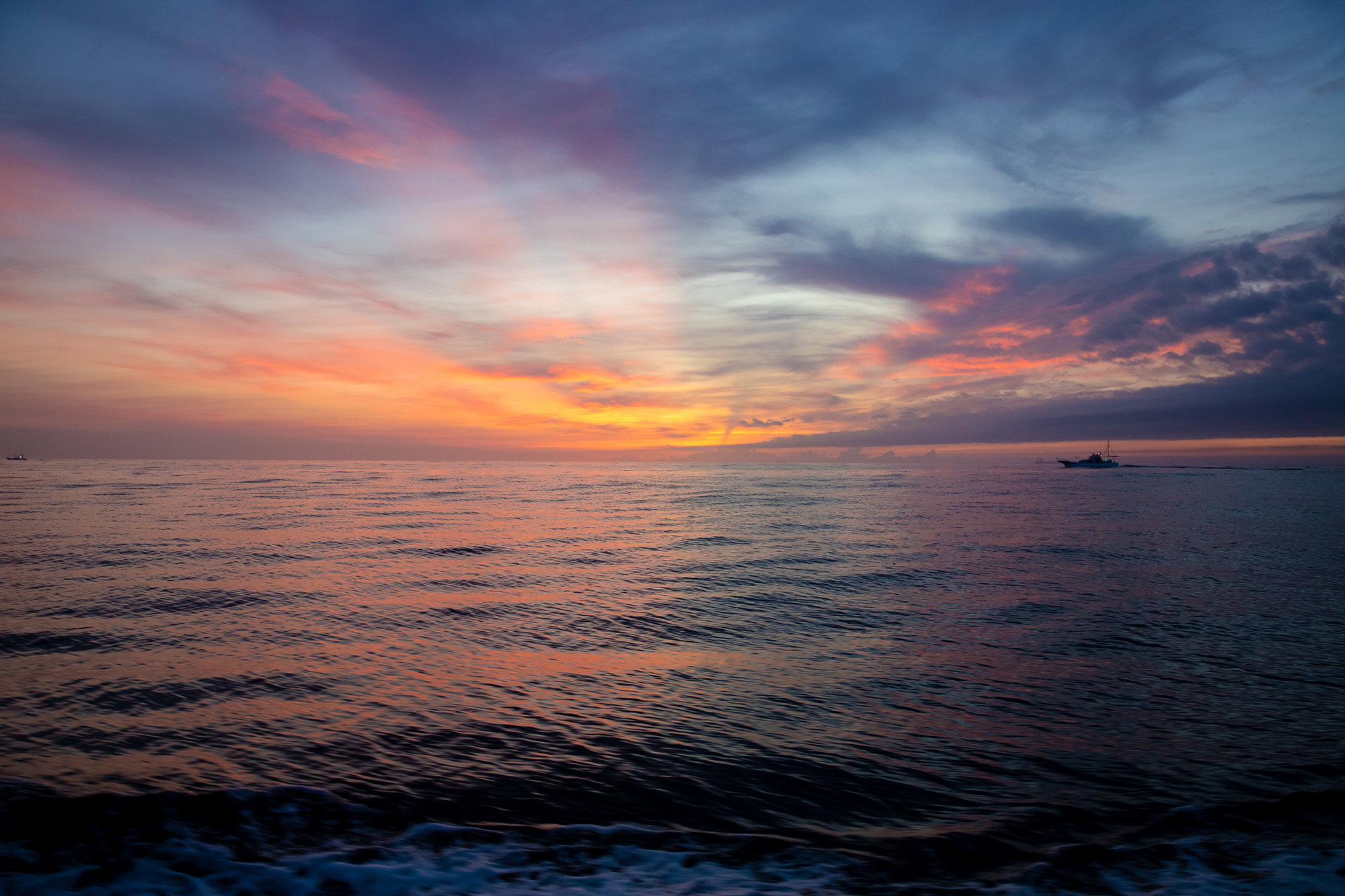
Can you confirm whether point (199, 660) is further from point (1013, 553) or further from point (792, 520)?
point (792, 520)

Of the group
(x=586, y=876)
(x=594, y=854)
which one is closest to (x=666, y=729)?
(x=594, y=854)

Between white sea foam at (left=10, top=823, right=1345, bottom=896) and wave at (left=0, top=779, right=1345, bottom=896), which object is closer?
white sea foam at (left=10, top=823, right=1345, bottom=896)

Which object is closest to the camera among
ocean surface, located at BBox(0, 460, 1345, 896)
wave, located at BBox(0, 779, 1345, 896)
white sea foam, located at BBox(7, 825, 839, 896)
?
white sea foam, located at BBox(7, 825, 839, 896)

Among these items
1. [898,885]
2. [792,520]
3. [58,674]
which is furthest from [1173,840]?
[792,520]

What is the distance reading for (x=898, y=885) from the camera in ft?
19.9

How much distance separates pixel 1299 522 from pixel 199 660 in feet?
203

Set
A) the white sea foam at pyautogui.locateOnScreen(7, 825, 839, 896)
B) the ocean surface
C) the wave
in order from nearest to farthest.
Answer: the white sea foam at pyautogui.locateOnScreen(7, 825, 839, 896)
the wave
the ocean surface

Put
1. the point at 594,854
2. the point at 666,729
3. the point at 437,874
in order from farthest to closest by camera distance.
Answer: the point at 666,729
the point at 594,854
the point at 437,874

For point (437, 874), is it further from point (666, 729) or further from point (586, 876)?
point (666, 729)

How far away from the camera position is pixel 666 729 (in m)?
9.84

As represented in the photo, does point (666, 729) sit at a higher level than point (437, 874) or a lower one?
lower

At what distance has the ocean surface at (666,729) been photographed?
253 inches

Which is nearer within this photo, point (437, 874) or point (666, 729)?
point (437, 874)

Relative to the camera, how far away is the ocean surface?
6.41 metres
